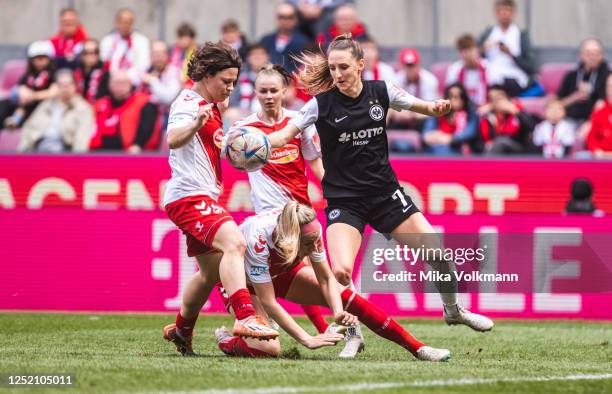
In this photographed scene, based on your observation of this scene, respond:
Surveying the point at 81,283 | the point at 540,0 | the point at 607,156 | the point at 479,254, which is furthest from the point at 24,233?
the point at 540,0

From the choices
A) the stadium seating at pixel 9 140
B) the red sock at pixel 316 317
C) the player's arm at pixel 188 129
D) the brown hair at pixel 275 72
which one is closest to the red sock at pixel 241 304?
the player's arm at pixel 188 129

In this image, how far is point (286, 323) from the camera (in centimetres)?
815

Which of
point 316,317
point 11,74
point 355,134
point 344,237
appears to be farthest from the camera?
point 11,74

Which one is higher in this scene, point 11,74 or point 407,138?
point 11,74

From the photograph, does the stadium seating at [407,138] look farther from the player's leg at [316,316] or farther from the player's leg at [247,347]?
the player's leg at [247,347]

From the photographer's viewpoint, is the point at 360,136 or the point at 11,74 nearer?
the point at 360,136

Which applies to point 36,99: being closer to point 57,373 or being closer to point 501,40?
point 501,40

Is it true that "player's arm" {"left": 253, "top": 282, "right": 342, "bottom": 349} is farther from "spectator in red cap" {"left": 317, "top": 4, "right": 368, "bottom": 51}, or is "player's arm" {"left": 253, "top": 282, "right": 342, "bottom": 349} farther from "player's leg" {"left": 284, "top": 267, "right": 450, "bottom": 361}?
"spectator in red cap" {"left": 317, "top": 4, "right": 368, "bottom": 51}

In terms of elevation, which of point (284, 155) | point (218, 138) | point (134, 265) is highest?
point (218, 138)

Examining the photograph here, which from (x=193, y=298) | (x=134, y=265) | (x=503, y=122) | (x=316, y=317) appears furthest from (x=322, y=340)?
(x=503, y=122)

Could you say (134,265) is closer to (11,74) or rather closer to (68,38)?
(68,38)

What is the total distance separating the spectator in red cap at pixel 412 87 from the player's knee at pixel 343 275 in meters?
7.23

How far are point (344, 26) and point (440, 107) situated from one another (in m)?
7.24

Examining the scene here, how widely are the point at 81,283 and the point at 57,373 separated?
567 cm
